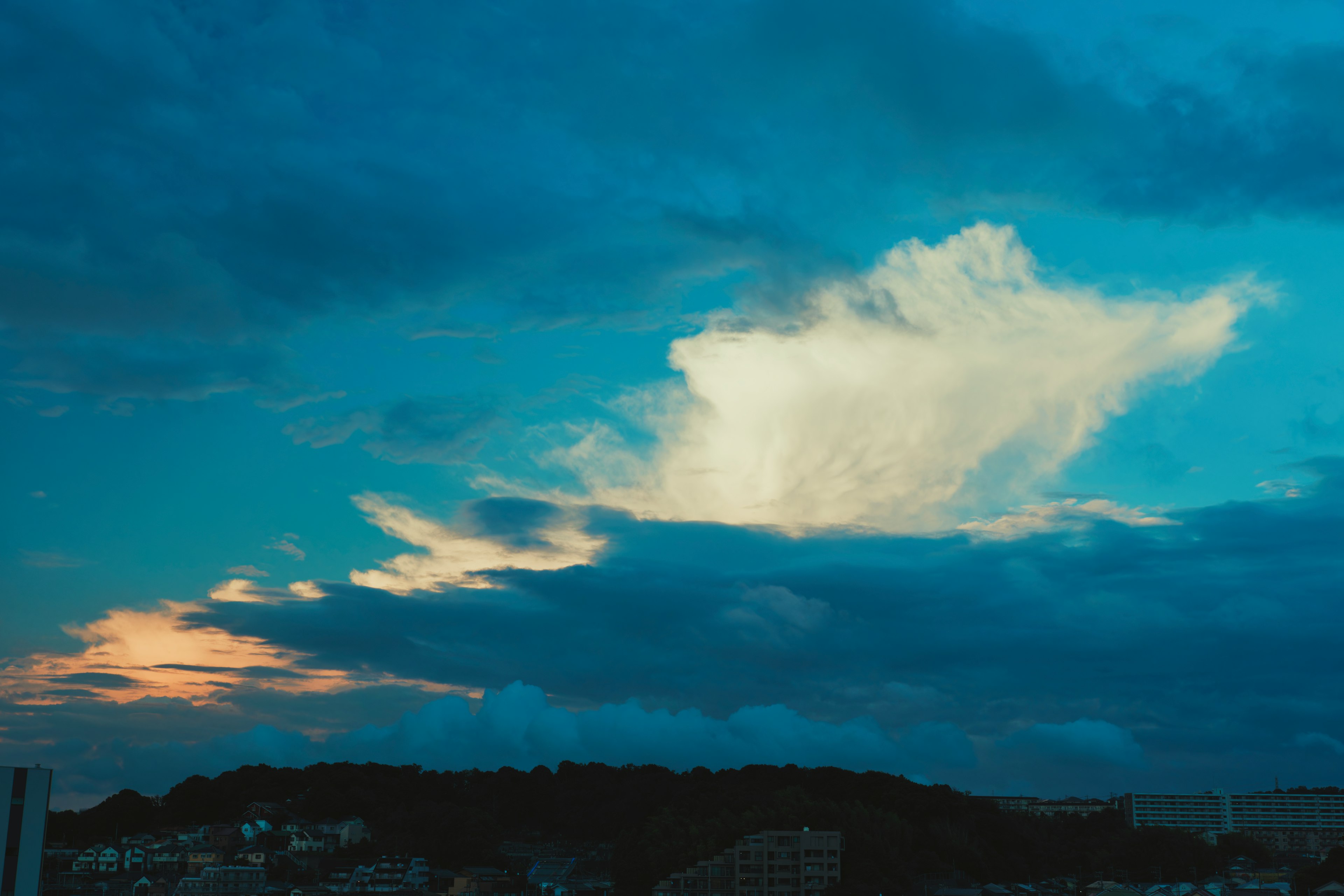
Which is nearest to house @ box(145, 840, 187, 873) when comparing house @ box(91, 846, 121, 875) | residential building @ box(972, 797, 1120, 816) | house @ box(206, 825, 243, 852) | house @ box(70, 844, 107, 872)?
house @ box(91, 846, 121, 875)

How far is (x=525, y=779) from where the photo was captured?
129750 millimetres

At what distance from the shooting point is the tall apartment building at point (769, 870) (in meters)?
75.4

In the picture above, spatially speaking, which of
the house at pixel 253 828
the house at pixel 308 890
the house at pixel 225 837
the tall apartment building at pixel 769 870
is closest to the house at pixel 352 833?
the house at pixel 253 828

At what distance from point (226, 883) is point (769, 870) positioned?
43994 millimetres

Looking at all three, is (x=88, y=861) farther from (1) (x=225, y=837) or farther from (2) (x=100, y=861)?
(1) (x=225, y=837)

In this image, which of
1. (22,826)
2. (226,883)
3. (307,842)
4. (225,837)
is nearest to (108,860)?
(225,837)

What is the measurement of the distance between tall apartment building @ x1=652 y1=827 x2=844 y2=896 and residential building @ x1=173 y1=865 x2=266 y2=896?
110 ft

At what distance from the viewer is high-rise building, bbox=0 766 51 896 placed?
35750mm

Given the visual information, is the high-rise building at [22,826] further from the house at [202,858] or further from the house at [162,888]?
the house at [202,858]

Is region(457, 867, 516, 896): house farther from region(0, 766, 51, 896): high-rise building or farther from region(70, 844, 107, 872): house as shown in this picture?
region(0, 766, 51, 896): high-rise building

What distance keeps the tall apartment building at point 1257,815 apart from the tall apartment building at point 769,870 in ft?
349

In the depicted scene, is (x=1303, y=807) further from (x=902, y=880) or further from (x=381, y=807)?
(x=381, y=807)

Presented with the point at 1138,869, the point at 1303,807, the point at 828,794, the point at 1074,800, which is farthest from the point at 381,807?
the point at 1303,807

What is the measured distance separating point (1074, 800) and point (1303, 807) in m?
33.9
